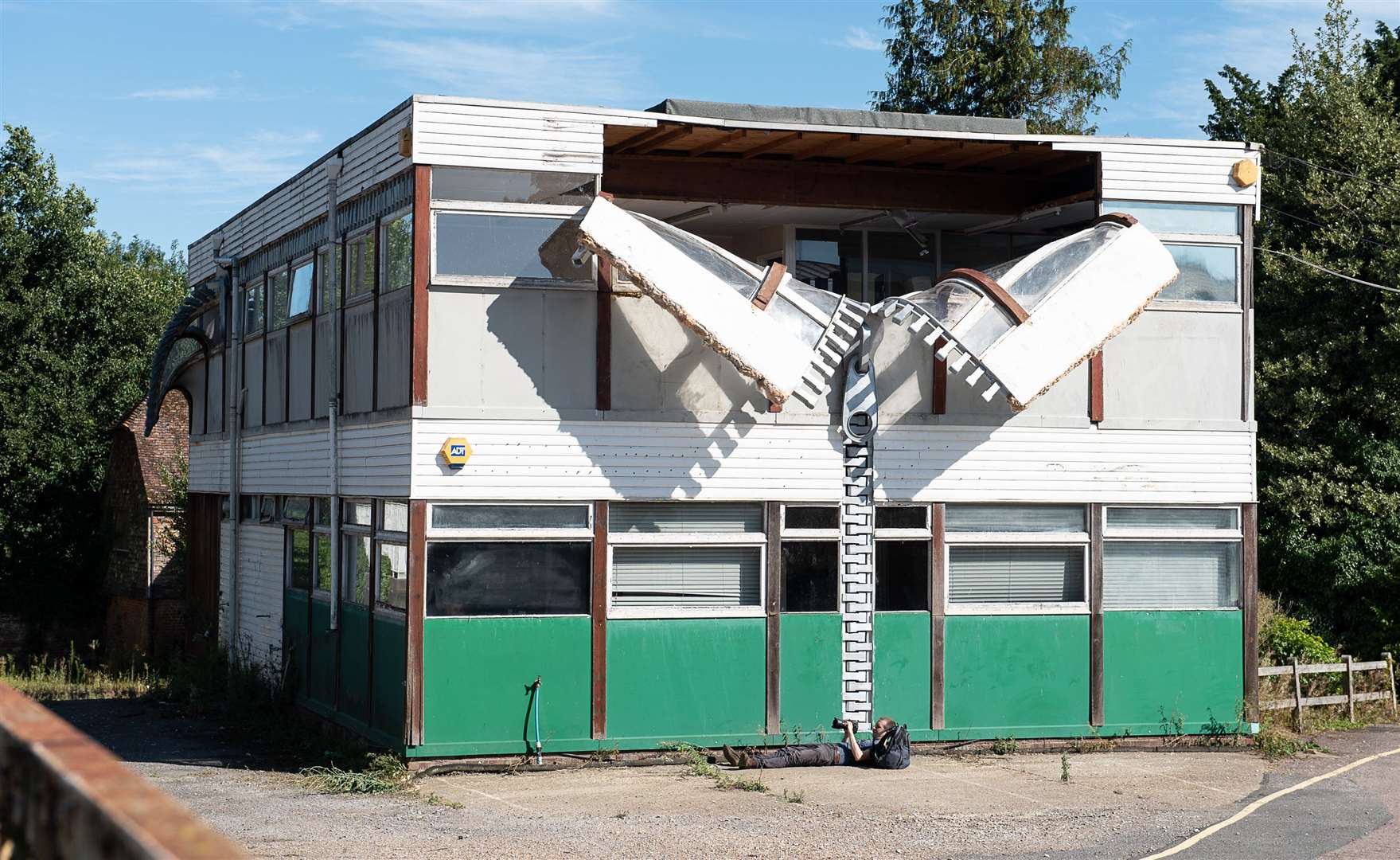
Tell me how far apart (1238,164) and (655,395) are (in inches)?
275

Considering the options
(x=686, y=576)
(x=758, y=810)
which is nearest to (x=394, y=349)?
(x=686, y=576)

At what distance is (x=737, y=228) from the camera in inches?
795

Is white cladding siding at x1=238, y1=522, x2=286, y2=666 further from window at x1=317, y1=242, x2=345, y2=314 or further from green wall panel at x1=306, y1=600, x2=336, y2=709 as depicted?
window at x1=317, y1=242, x2=345, y2=314

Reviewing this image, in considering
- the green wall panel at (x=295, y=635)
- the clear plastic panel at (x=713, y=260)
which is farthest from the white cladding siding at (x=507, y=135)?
the green wall panel at (x=295, y=635)

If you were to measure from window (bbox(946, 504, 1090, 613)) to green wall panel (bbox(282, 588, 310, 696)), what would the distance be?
26.3 ft

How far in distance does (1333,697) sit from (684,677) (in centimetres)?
913

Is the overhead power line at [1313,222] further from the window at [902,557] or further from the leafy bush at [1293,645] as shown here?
the window at [902,557]

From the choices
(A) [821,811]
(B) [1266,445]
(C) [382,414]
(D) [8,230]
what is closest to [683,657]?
(A) [821,811]

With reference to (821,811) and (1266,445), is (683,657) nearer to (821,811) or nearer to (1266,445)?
(821,811)

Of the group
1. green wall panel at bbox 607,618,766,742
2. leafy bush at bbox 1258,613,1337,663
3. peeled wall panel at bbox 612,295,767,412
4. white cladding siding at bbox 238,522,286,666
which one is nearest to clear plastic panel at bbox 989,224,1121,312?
peeled wall panel at bbox 612,295,767,412

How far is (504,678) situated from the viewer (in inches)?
602

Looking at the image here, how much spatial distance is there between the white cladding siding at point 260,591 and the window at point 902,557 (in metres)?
8.39

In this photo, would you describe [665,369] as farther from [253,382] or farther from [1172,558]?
[253,382]

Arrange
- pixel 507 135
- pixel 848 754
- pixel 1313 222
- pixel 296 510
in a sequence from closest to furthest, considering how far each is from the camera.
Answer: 1. pixel 507 135
2. pixel 848 754
3. pixel 296 510
4. pixel 1313 222
